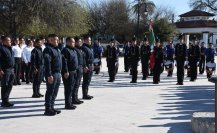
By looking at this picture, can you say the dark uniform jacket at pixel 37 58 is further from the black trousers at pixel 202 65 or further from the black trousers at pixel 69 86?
the black trousers at pixel 202 65

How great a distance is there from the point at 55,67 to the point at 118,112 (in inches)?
72.8

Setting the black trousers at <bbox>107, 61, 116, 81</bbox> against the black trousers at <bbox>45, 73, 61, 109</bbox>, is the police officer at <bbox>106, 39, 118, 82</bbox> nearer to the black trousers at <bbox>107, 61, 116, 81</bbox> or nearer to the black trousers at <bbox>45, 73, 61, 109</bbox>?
the black trousers at <bbox>107, 61, 116, 81</bbox>

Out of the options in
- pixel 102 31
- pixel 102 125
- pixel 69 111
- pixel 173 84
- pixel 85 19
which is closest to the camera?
pixel 102 125

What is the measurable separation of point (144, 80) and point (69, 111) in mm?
8719

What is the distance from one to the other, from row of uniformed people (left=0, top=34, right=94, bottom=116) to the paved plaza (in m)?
0.37

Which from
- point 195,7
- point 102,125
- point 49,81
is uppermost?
point 195,7

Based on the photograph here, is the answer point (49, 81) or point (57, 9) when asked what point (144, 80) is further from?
point (57, 9)

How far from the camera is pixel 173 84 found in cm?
1719

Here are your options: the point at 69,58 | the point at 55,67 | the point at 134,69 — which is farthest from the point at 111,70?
the point at 55,67

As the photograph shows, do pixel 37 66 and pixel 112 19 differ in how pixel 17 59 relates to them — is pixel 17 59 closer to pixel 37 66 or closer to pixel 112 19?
pixel 37 66

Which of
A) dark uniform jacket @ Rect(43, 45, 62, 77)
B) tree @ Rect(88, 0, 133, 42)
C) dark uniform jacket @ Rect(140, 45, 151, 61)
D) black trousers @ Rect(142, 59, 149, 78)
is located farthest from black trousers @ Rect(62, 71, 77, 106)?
tree @ Rect(88, 0, 133, 42)

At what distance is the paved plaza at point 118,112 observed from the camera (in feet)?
28.1

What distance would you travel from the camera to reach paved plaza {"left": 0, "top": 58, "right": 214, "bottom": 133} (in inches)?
337

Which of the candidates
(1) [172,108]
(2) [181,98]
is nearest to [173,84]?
(2) [181,98]
